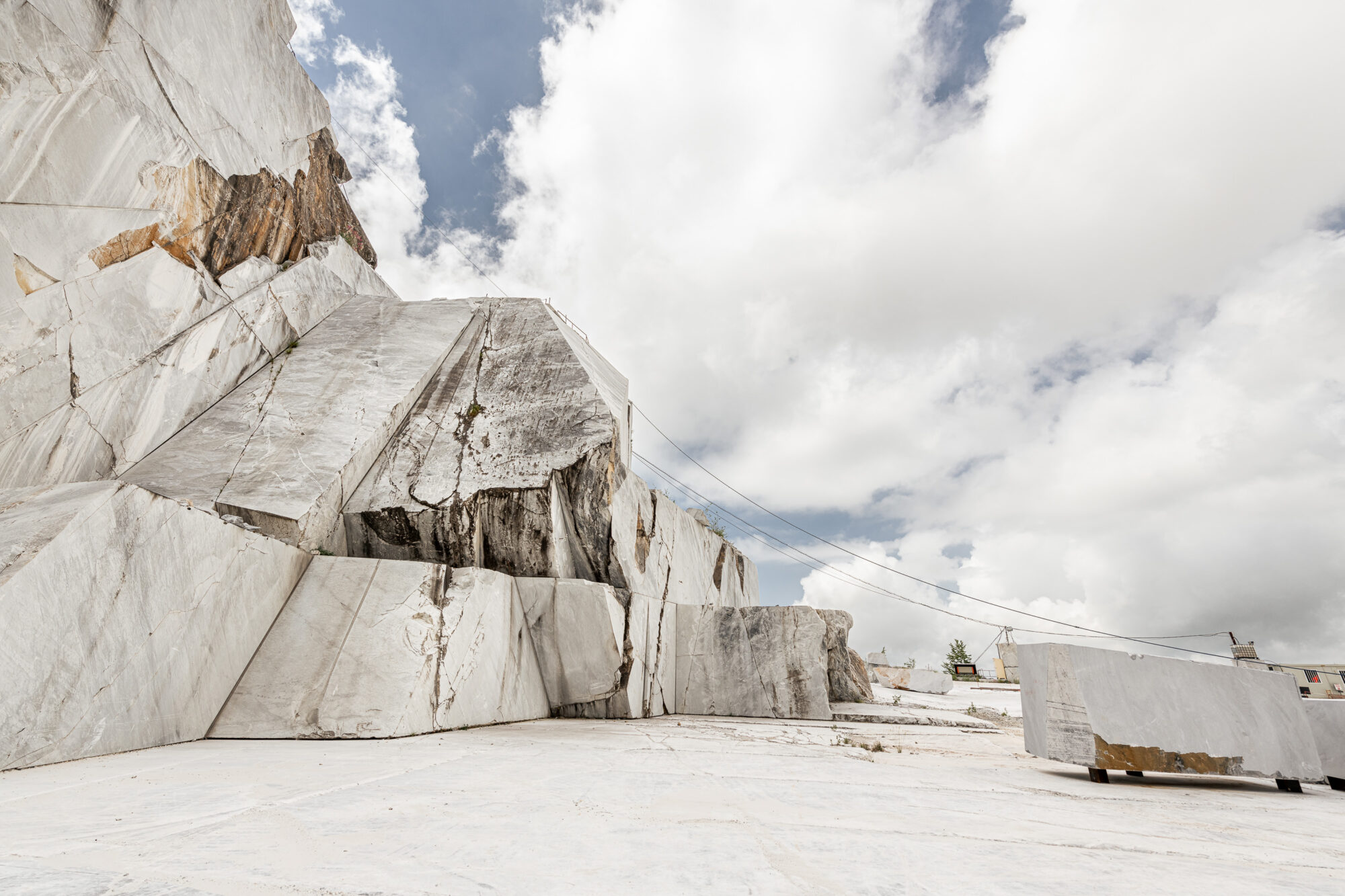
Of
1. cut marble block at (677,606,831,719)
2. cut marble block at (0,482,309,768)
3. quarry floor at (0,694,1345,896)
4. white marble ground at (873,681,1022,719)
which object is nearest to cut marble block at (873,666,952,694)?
white marble ground at (873,681,1022,719)

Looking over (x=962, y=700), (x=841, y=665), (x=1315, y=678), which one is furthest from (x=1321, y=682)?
A: (x=841, y=665)

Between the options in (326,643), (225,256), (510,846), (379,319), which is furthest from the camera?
(379,319)

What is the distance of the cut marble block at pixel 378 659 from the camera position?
188 inches

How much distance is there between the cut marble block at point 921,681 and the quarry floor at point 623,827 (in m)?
13.4

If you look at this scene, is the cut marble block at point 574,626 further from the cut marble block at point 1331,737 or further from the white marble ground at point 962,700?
the cut marble block at point 1331,737

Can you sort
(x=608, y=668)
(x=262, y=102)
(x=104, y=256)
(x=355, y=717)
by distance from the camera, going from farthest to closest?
(x=262, y=102)
(x=608, y=668)
(x=104, y=256)
(x=355, y=717)

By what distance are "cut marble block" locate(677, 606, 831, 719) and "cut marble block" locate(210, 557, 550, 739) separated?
10.5 ft

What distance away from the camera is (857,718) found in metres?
8.15

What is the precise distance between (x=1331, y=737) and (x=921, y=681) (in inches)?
534

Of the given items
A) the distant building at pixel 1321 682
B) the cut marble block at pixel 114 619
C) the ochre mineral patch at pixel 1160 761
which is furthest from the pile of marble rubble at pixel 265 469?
the distant building at pixel 1321 682

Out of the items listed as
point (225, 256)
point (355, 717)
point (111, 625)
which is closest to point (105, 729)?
point (111, 625)

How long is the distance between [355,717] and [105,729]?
1448 mm

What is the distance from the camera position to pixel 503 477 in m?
7.48

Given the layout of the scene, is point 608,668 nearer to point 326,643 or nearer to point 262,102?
point 326,643
